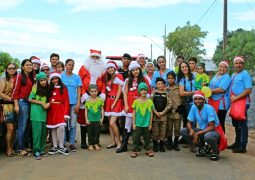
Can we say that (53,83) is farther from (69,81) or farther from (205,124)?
(205,124)

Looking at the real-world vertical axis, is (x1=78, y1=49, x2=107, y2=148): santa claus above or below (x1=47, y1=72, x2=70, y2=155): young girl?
above

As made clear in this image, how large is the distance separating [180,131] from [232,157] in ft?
3.79

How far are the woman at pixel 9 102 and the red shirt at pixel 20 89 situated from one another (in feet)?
0.42

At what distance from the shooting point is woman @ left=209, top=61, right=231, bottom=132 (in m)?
8.23

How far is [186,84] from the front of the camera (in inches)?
329

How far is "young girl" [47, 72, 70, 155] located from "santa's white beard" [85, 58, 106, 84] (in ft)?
3.07

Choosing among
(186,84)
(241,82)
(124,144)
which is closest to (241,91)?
(241,82)

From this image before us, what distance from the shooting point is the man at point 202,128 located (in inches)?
289

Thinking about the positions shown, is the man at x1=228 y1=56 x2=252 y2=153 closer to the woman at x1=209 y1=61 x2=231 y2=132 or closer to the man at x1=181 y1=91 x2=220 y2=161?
the woman at x1=209 y1=61 x2=231 y2=132

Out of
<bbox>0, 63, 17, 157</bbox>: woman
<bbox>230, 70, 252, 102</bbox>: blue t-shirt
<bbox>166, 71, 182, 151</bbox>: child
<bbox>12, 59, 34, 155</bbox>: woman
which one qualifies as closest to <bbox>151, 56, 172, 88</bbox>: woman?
<bbox>166, 71, 182, 151</bbox>: child

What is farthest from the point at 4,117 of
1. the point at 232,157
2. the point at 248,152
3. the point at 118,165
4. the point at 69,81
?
the point at 248,152

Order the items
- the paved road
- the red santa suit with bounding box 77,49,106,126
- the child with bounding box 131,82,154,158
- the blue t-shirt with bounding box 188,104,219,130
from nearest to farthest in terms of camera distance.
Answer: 1. the paved road
2. the blue t-shirt with bounding box 188,104,219,130
3. the child with bounding box 131,82,154,158
4. the red santa suit with bounding box 77,49,106,126

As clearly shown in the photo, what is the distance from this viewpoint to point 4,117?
298 inches

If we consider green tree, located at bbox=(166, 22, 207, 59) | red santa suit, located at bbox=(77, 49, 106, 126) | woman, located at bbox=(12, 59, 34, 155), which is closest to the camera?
woman, located at bbox=(12, 59, 34, 155)
